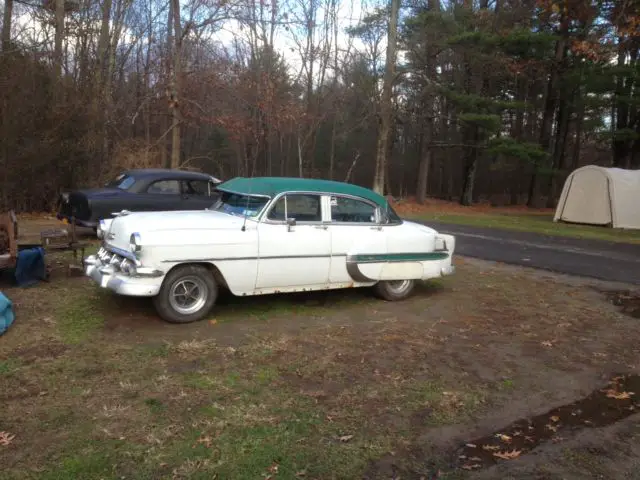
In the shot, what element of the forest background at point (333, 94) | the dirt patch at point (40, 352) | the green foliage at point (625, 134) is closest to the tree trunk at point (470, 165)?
the forest background at point (333, 94)

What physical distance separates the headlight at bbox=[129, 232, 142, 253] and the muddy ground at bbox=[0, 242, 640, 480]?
2.83ft

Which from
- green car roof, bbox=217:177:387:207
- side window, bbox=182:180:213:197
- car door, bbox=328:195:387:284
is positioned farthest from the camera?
side window, bbox=182:180:213:197

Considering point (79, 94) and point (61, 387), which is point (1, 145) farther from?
point (61, 387)

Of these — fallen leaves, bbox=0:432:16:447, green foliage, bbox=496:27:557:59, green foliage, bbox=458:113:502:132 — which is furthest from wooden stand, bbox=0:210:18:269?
green foliage, bbox=496:27:557:59

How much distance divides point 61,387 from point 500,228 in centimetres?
1765

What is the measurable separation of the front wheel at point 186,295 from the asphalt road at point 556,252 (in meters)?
7.83

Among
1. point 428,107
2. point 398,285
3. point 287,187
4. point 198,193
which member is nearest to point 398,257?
point 398,285

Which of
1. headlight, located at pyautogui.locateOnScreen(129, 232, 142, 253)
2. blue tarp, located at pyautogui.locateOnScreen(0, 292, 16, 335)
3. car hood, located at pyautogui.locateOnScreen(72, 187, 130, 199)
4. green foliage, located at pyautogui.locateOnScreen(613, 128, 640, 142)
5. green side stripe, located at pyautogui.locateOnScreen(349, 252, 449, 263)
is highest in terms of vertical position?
green foliage, located at pyautogui.locateOnScreen(613, 128, 640, 142)

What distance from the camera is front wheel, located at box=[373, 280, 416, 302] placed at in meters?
7.22

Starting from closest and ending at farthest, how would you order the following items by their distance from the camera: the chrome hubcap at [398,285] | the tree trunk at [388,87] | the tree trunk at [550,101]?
the chrome hubcap at [398,285] < the tree trunk at [388,87] < the tree trunk at [550,101]

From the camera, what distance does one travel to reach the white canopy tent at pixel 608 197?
2073 centimetres

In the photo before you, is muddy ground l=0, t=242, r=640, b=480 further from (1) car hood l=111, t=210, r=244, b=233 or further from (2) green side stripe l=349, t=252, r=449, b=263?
(1) car hood l=111, t=210, r=244, b=233

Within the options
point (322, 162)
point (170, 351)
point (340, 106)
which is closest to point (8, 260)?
point (170, 351)

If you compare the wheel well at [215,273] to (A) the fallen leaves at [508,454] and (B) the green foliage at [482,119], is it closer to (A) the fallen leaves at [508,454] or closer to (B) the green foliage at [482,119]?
(A) the fallen leaves at [508,454]
